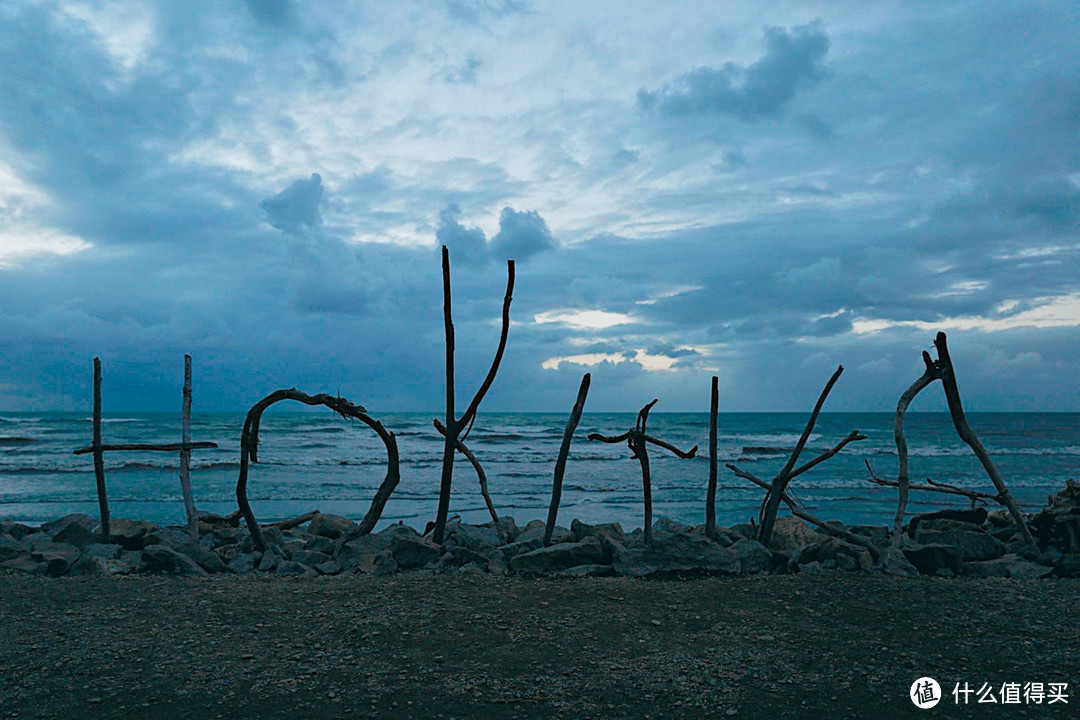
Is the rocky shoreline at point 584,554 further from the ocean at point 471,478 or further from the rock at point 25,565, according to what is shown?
the ocean at point 471,478

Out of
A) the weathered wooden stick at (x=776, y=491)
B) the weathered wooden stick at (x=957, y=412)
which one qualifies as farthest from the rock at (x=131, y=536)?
the weathered wooden stick at (x=957, y=412)

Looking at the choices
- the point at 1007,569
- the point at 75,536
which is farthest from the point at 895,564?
the point at 75,536

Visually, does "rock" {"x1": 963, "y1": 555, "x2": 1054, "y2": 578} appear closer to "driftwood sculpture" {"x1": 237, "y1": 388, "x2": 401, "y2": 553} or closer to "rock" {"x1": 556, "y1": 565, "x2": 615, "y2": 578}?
"rock" {"x1": 556, "y1": 565, "x2": 615, "y2": 578}

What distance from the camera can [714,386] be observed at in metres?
8.48

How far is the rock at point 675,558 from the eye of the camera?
7.47 meters

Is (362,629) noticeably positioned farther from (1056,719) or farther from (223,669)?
(1056,719)

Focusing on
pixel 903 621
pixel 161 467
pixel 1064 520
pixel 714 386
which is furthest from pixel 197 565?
pixel 161 467

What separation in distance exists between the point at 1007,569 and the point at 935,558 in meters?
0.71

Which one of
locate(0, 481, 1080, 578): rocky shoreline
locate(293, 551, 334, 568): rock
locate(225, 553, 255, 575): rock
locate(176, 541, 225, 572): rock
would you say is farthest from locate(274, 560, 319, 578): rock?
locate(176, 541, 225, 572): rock

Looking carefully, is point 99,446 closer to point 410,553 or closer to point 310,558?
point 310,558

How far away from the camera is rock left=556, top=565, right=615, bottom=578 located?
293 inches

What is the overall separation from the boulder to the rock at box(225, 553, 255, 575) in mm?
6712

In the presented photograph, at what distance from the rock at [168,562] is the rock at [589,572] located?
12.6 ft

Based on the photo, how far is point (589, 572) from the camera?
24.5 ft
